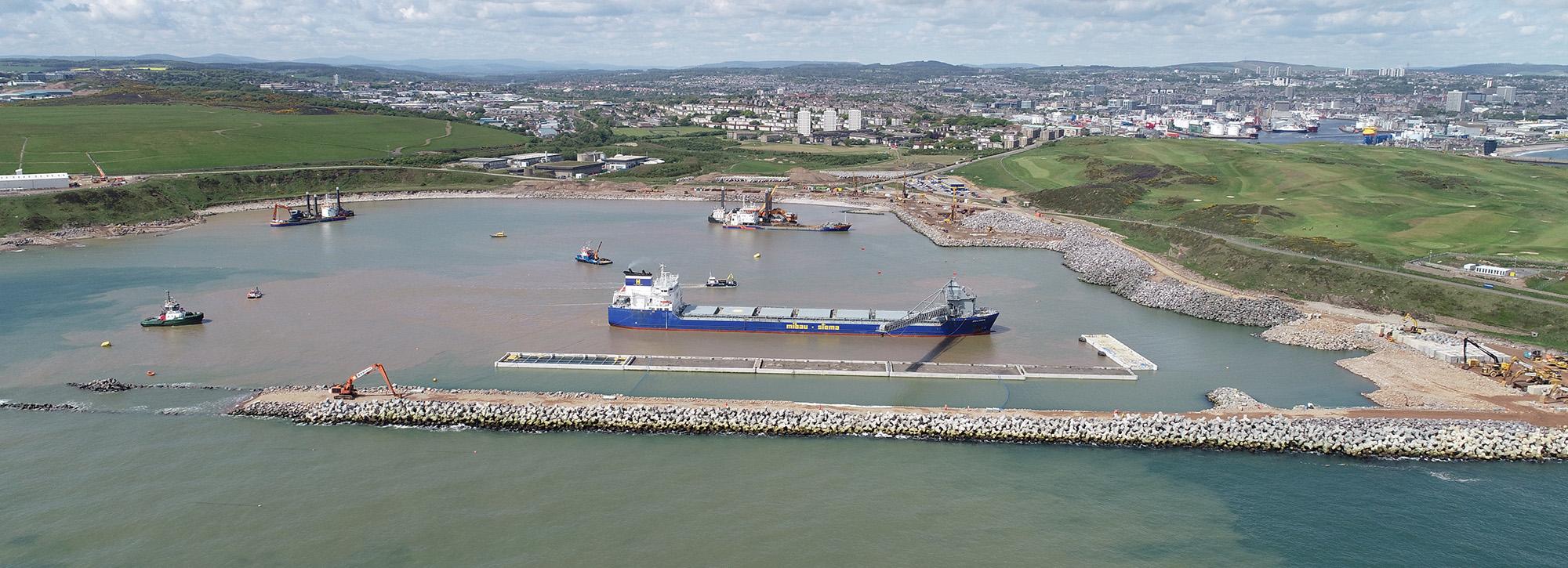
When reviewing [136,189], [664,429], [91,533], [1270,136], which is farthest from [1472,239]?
[1270,136]

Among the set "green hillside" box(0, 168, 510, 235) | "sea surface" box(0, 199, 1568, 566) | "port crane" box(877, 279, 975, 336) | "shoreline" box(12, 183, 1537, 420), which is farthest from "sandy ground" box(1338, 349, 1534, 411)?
"green hillside" box(0, 168, 510, 235)

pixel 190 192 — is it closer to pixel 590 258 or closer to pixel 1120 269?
pixel 590 258

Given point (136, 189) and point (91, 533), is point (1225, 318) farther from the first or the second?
point (136, 189)

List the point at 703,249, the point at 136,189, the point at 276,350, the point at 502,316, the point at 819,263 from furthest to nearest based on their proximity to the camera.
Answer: the point at 136,189, the point at 703,249, the point at 819,263, the point at 502,316, the point at 276,350

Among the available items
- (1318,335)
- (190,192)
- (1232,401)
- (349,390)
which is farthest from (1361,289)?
(190,192)

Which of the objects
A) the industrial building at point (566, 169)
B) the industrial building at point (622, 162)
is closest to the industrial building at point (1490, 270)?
the industrial building at point (566, 169)

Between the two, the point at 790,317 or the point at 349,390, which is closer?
the point at 349,390

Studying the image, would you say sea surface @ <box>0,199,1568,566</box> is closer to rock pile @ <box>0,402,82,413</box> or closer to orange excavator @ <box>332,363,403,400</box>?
rock pile @ <box>0,402,82,413</box>

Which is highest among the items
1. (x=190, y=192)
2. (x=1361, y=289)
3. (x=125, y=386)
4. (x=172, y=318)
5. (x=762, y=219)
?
(x=190, y=192)

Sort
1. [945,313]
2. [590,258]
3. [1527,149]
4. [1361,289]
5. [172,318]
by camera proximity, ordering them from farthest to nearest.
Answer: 1. [1527,149]
2. [590,258]
3. [1361,289]
4. [172,318]
5. [945,313]
